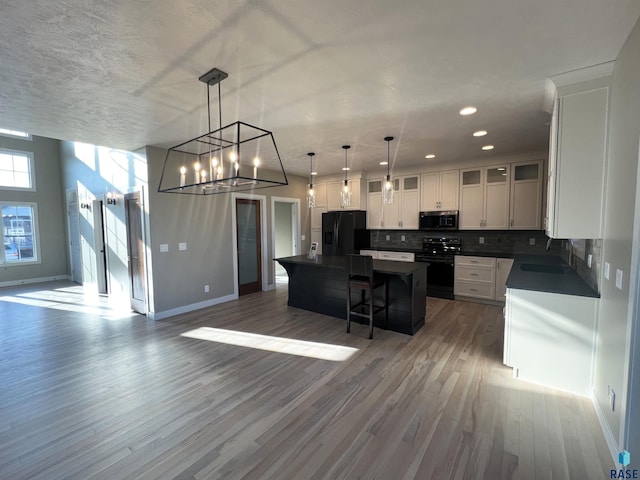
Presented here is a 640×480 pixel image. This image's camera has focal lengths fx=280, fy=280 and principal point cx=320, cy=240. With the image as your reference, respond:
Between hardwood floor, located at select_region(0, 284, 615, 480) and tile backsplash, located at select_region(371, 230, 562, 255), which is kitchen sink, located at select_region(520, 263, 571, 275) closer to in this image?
hardwood floor, located at select_region(0, 284, 615, 480)

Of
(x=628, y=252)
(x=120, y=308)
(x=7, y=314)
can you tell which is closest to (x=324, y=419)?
(x=628, y=252)

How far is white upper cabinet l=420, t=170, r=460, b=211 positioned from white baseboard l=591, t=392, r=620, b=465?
384cm

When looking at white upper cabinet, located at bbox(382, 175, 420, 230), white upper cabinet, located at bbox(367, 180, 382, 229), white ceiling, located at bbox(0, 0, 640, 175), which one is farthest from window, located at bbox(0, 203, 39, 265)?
white upper cabinet, located at bbox(382, 175, 420, 230)

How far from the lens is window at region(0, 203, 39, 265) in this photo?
6.85 metres

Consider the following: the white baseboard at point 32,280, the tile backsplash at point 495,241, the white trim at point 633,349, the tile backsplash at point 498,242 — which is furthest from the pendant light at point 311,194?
the white baseboard at point 32,280

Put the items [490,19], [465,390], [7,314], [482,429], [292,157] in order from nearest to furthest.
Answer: [490,19], [482,429], [465,390], [7,314], [292,157]

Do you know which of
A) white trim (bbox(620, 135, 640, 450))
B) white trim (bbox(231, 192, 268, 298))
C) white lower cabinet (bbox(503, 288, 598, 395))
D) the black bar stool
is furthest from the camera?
white trim (bbox(231, 192, 268, 298))

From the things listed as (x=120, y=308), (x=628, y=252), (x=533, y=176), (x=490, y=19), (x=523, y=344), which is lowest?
(x=120, y=308)

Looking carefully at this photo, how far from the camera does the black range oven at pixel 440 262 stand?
17.6ft

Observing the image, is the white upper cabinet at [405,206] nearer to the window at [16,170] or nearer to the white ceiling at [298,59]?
the white ceiling at [298,59]

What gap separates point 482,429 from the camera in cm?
202

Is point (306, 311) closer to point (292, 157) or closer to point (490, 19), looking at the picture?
point (292, 157)

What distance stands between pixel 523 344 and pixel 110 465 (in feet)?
11.0

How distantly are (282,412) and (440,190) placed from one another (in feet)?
16.3
